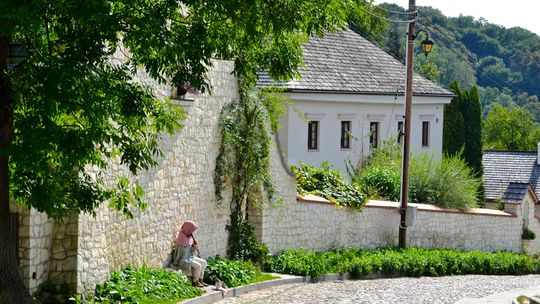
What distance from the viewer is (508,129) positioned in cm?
9206

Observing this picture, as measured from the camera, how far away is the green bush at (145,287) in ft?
55.2

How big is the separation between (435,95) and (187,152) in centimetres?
2303

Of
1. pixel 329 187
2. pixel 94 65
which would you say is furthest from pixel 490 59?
pixel 94 65

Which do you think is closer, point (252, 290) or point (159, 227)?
point (159, 227)

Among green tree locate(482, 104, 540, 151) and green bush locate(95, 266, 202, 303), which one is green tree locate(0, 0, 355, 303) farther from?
green tree locate(482, 104, 540, 151)

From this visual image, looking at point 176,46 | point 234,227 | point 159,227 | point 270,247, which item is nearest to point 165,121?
point 176,46

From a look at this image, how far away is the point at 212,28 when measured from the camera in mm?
13531

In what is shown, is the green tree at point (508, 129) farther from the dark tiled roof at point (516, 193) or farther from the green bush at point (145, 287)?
the green bush at point (145, 287)

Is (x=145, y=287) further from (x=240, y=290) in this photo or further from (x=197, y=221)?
(x=197, y=221)

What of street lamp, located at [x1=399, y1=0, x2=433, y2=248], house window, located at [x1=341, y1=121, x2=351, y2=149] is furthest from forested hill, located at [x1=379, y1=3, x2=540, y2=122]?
street lamp, located at [x1=399, y1=0, x2=433, y2=248]

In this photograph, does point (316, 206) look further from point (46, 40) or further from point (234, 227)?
point (46, 40)

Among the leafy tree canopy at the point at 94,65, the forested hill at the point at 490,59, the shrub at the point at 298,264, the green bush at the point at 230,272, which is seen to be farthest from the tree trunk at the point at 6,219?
the forested hill at the point at 490,59

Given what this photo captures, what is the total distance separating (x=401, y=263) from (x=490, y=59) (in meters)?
110

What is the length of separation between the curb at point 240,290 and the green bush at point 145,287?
172 millimetres
